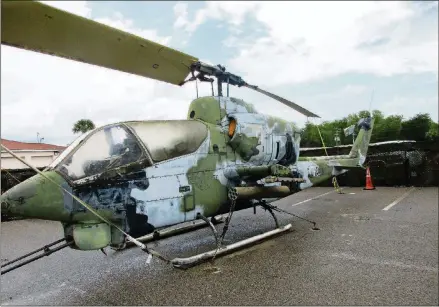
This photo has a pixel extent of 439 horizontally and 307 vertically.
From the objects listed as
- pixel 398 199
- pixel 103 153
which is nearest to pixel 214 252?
pixel 103 153

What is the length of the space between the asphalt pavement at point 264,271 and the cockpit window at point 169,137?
1.86 m

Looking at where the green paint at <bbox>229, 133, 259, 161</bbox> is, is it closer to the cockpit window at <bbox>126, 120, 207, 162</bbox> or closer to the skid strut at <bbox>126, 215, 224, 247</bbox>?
the cockpit window at <bbox>126, 120, 207, 162</bbox>

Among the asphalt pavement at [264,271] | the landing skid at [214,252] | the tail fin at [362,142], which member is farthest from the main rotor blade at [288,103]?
the tail fin at [362,142]

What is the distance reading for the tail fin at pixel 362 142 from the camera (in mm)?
10203

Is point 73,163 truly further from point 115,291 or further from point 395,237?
point 395,237

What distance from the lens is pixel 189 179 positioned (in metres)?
5.07

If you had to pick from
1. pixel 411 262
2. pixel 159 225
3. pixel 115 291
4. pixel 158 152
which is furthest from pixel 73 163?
pixel 411 262

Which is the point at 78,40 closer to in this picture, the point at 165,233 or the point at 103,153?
the point at 103,153

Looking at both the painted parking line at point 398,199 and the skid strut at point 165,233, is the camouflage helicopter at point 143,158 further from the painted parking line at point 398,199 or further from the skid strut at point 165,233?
the painted parking line at point 398,199

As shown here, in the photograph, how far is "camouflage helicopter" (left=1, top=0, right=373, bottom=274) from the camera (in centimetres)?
282

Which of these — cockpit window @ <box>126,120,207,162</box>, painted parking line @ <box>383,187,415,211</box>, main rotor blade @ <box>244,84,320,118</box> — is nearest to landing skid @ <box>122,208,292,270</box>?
cockpit window @ <box>126,120,207,162</box>

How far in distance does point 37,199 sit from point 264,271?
3.25 metres

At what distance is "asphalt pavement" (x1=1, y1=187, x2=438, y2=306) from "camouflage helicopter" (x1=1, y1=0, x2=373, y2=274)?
48cm

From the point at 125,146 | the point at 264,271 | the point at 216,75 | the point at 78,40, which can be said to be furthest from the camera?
the point at 216,75
